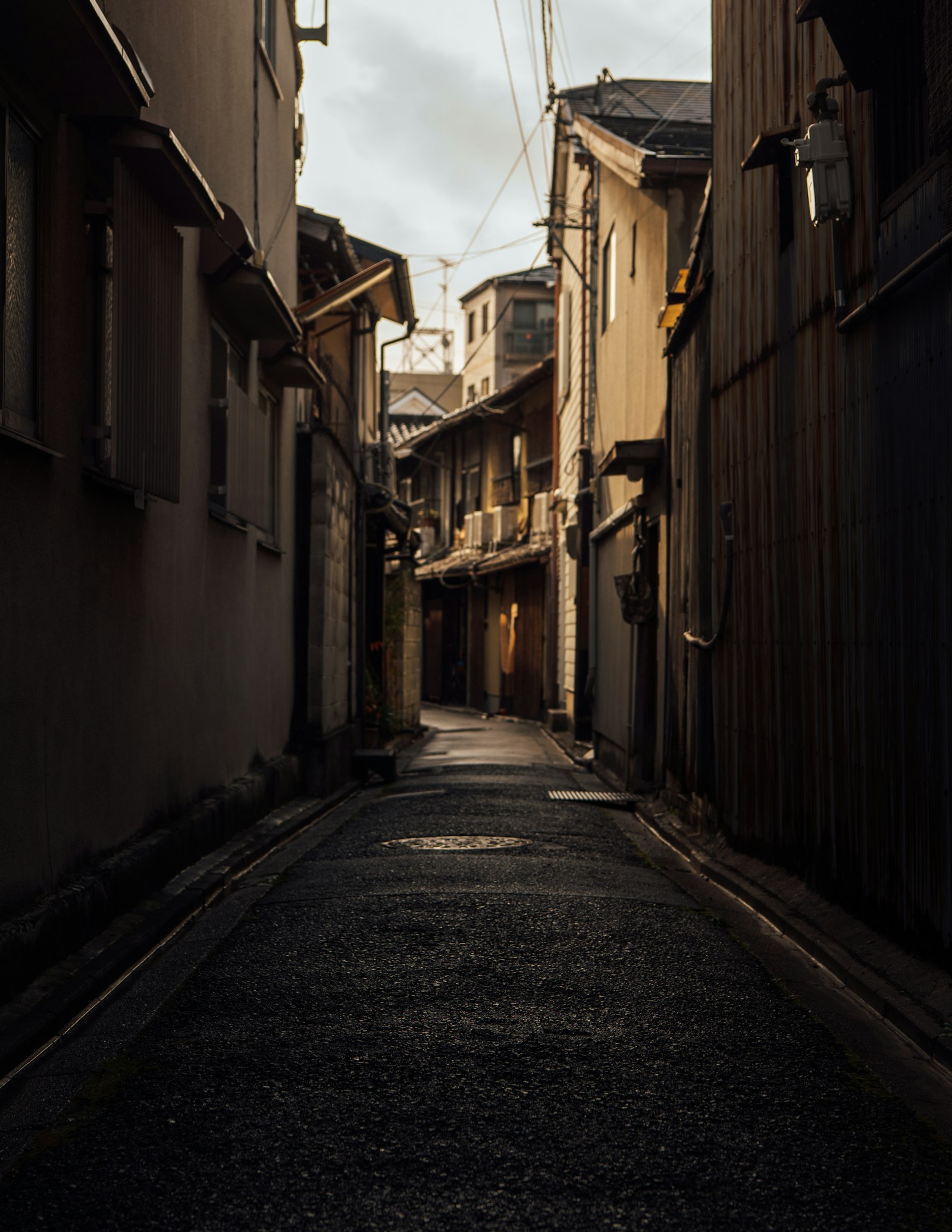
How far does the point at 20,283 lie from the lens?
5715 mm

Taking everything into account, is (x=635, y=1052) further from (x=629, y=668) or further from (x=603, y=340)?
(x=603, y=340)

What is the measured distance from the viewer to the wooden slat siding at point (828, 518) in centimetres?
569

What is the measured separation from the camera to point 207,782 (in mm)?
9742

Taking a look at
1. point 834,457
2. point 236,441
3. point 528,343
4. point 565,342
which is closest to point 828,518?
point 834,457

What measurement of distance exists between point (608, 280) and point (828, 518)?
13.8 m

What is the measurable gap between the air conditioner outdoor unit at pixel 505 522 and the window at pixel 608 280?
12.0 metres

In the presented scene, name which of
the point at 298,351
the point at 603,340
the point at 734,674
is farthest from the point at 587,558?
the point at 734,674

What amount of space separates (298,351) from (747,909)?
24.6ft

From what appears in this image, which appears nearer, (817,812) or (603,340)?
(817,812)

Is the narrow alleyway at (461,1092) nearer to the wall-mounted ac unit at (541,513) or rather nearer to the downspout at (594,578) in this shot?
the downspout at (594,578)

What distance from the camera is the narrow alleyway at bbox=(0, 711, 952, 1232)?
3348mm

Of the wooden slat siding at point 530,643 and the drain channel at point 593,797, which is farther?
the wooden slat siding at point 530,643

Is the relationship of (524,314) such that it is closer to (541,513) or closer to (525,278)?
(525,278)

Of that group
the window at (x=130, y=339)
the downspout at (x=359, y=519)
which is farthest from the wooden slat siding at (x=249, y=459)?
the downspout at (x=359, y=519)
